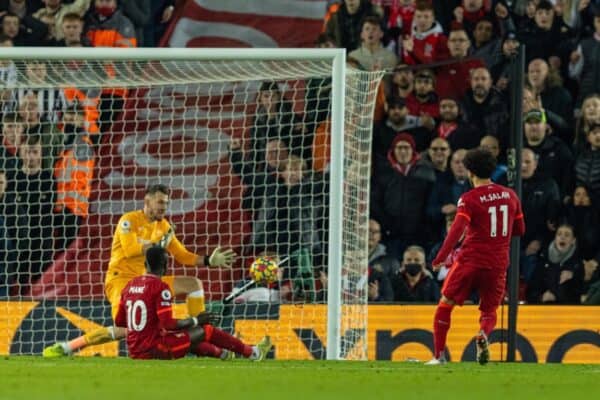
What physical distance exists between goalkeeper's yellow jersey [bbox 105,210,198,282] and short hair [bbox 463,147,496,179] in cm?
293

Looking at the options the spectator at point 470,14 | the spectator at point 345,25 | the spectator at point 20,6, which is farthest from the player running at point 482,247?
Result: the spectator at point 20,6

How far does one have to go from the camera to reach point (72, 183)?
1463 centimetres

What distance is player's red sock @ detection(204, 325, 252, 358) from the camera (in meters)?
11.8

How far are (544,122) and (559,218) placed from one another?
→ 0.96 m

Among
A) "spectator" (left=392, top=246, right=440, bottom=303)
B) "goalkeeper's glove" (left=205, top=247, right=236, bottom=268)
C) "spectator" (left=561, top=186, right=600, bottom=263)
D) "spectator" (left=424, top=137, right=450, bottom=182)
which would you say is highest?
"spectator" (left=424, top=137, right=450, bottom=182)

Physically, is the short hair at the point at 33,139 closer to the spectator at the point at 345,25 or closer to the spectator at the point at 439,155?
the spectator at the point at 345,25

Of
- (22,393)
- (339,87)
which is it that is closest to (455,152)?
(339,87)

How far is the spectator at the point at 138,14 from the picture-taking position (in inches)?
630

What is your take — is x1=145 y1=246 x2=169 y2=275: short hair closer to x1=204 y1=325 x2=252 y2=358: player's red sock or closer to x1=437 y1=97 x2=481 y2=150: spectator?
x1=204 y1=325 x2=252 y2=358: player's red sock

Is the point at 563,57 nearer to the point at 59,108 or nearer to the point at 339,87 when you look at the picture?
the point at 339,87

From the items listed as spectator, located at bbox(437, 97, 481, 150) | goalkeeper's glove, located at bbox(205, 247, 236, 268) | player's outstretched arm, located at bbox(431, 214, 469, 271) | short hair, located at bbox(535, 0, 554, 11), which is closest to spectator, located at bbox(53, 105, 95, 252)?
goalkeeper's glove, located at bbox(205, 247, 236, 268)

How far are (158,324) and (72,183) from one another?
3.46 m

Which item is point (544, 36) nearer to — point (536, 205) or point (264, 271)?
point (536, 205)

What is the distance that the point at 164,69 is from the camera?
14.6m
